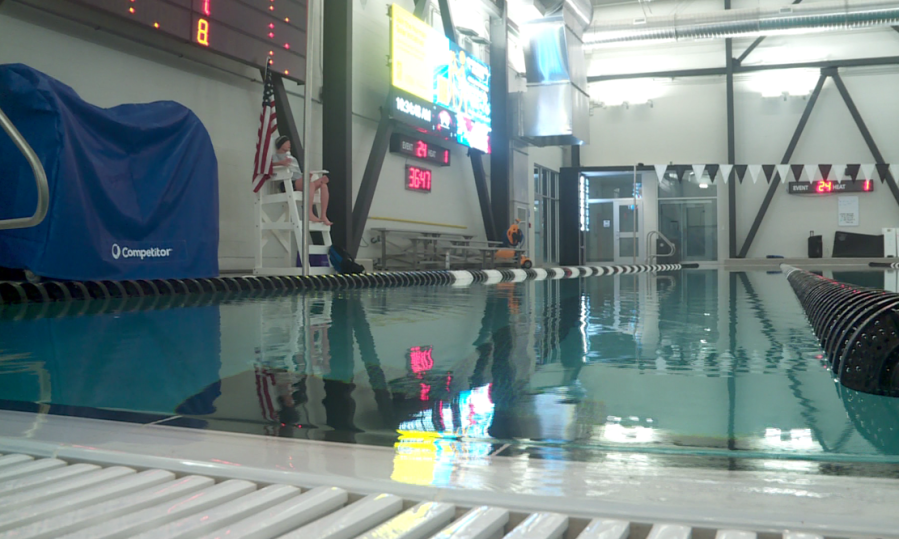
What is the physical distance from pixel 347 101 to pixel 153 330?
665cm

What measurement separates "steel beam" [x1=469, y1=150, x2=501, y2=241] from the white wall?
7.01m

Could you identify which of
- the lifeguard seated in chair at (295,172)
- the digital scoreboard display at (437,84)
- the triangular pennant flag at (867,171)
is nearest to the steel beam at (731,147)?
the triangular pennant flag at (867,171)

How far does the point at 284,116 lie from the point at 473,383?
7.41 metres

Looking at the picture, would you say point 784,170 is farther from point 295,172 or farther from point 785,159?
point 295,172

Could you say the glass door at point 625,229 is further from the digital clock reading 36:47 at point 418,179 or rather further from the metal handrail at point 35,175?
the metal handrail at point 35,175

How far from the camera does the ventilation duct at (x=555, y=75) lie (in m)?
14.2

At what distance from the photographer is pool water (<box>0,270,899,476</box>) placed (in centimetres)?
144

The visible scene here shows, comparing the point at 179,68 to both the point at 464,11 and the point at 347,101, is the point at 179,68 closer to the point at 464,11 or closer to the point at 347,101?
the point at 347,101

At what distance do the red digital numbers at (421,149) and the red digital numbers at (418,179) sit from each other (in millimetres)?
249

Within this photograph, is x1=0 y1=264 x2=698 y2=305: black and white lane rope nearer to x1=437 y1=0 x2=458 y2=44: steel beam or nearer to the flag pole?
the flag pole

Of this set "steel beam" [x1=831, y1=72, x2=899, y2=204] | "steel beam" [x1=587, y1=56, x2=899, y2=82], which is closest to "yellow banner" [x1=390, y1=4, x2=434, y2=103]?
"steel beam" [x1=587, y1=56, x2=899, y2=82]

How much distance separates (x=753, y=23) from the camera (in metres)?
15.4

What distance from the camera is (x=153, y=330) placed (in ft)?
10.8

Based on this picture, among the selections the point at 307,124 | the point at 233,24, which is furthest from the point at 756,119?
the point at 307,124
